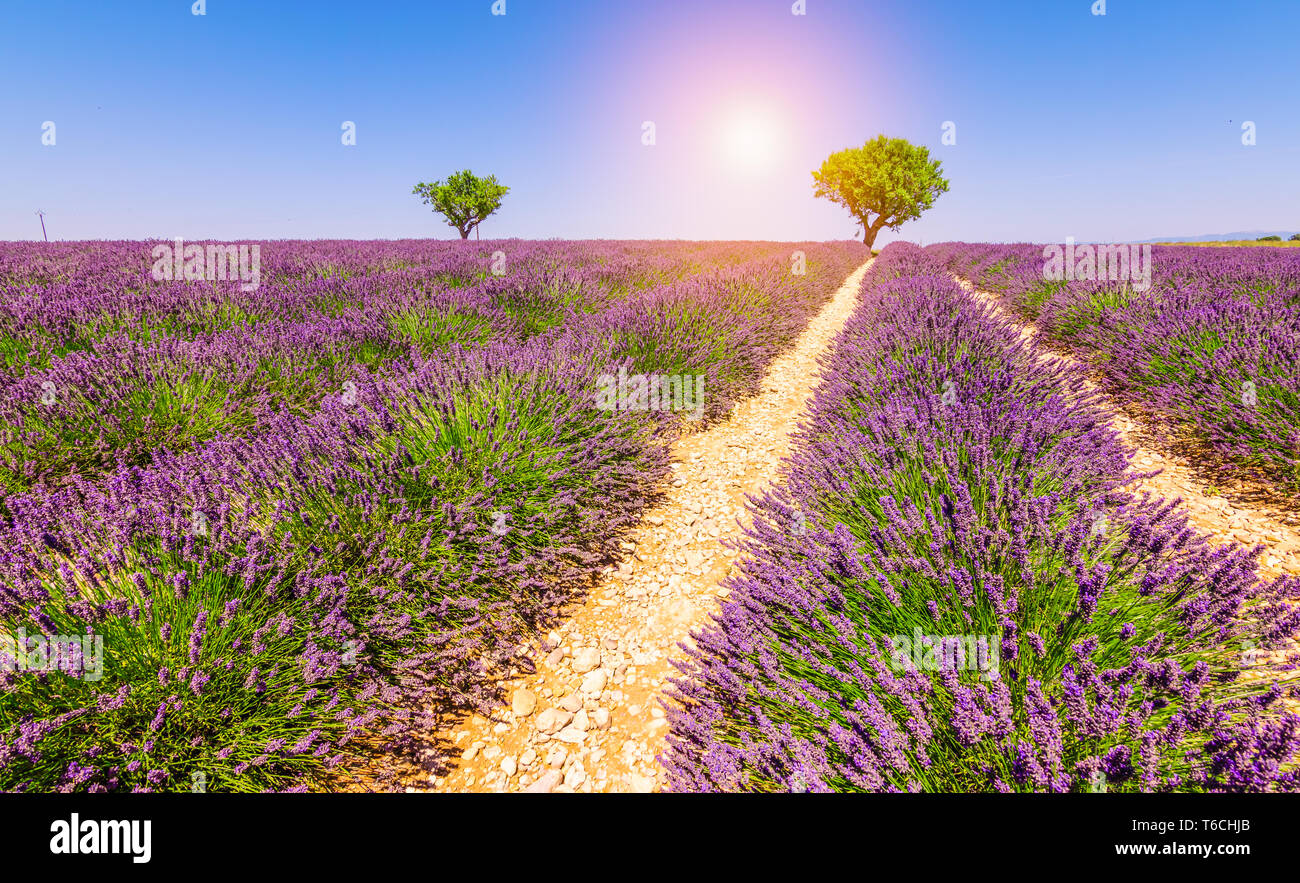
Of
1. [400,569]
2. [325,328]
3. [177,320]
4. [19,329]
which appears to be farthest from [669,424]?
[19,329]

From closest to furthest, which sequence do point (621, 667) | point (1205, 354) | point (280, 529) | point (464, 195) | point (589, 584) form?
1. point (280, 529)
2. point (621, 667)
3. point (589, 584)
4. point (1205, 354)
5. point (464, 195)

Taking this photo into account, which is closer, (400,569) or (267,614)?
(267,614)

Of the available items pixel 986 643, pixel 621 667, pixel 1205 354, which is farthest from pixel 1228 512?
pixel 621 667

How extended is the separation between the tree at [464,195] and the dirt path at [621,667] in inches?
1428

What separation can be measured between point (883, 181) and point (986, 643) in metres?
41.0

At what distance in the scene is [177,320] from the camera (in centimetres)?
495

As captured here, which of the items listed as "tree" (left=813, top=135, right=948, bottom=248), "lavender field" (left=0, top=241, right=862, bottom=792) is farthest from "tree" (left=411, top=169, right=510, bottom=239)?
"lavender field" (left=0, top=241, right=862, bottom=792)

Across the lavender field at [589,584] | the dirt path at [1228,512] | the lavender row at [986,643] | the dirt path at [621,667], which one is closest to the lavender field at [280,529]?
the lavender field at [589,584]

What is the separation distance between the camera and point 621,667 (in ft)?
7.30

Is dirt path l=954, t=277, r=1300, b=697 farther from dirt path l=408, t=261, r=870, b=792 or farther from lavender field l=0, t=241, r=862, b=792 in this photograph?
lavender field l=0, t=241, r=862, b=792

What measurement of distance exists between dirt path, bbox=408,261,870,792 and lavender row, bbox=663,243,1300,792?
0.69 feet

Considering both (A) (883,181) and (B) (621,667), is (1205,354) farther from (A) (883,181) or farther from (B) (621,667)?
(A) (883,181)
